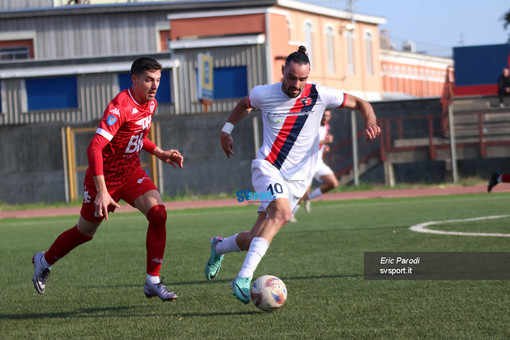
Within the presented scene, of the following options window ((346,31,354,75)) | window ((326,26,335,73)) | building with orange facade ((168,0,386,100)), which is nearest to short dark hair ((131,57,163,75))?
building with orange facade ((168,0,386,100))

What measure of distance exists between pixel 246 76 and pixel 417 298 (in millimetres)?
32910

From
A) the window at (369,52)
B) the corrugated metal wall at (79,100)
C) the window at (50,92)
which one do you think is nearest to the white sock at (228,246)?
the corrugated metal wall at (79,100)

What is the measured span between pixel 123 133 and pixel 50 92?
3285 cm

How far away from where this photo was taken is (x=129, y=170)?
301 inches

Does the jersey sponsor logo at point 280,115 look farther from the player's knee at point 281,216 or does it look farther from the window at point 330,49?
the window at point 330,49

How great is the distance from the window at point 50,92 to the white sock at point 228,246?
3233 cm

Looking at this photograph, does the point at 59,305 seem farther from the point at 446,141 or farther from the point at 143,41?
Answer: the point at 143,41

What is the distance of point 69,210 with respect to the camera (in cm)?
2580

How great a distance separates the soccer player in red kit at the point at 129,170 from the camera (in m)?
7.03

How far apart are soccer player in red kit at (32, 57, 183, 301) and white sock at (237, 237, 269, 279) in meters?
0.78

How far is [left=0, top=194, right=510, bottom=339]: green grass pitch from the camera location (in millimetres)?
5797

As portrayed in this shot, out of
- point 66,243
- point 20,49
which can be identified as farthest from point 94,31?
point 66,243

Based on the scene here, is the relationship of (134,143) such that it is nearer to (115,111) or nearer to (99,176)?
(115,111)

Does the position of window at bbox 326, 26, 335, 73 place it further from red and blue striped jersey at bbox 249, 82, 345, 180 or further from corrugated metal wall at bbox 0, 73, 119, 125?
red and blue striped jersey at bbox 249, 82, 345, 180
